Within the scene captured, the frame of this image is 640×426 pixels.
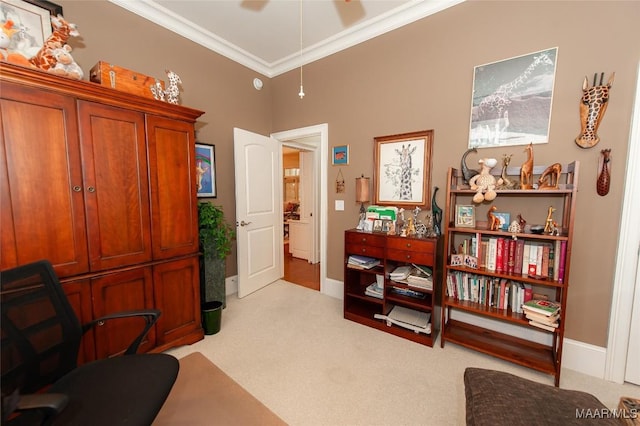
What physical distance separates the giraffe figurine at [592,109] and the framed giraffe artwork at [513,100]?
0.58 ft

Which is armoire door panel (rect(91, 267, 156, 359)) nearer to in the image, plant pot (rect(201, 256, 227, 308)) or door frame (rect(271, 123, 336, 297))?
plant pot (rect(201, 256, 227, 308))

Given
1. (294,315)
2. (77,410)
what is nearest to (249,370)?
(294,315)

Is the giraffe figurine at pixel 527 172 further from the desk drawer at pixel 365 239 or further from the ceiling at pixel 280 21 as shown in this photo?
the ceiling at pixel 280 21

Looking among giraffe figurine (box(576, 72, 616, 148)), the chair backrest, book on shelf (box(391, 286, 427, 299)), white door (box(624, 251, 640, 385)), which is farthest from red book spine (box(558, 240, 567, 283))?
the chair backrest

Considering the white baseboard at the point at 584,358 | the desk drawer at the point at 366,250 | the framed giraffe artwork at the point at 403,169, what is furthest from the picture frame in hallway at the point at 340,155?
the white baseboard at the point at 584,358

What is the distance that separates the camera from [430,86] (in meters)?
2.34

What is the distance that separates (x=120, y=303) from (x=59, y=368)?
596mm

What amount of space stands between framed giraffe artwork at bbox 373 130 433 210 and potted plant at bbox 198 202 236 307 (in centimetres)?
172

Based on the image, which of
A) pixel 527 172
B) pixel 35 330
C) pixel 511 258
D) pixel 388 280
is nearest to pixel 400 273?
pixel 388 280

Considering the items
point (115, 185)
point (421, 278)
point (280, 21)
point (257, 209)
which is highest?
point (280, 21)

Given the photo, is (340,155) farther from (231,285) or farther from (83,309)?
(83,309)

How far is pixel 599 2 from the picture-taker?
1.67 metres

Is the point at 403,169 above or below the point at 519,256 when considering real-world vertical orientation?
above

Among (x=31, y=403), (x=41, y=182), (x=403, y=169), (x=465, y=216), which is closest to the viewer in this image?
(x=31, y=403)
